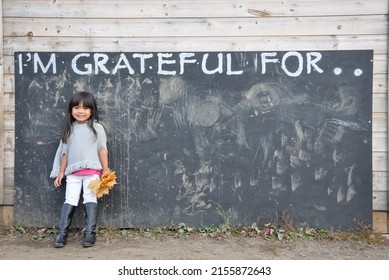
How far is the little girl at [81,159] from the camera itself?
4.36 meters

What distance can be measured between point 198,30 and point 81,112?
1475 mm

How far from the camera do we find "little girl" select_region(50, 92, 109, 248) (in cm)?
436

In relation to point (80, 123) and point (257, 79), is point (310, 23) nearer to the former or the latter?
point (257, 79)

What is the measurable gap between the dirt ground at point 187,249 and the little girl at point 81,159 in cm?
18

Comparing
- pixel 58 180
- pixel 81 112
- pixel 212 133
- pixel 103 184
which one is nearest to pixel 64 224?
pixel 58 180

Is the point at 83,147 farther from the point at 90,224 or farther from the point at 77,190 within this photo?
the point at 90,224

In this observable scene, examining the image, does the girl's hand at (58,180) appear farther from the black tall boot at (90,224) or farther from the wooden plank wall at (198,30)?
the wooden plank wall at (198,30)

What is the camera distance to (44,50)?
Result: 4691 mm

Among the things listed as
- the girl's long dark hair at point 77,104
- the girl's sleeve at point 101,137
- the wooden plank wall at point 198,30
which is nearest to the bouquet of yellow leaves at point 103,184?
the girl's sleeve at point 101,137

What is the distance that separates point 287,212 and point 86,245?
2077mm

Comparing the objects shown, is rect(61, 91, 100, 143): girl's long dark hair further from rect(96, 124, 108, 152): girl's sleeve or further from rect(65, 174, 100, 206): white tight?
rect(65, 174, 100, 206): white tight

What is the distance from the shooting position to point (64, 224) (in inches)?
172

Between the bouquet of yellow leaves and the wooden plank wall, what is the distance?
3.55 feet

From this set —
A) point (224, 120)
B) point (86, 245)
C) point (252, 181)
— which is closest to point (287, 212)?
point (252, 181)
